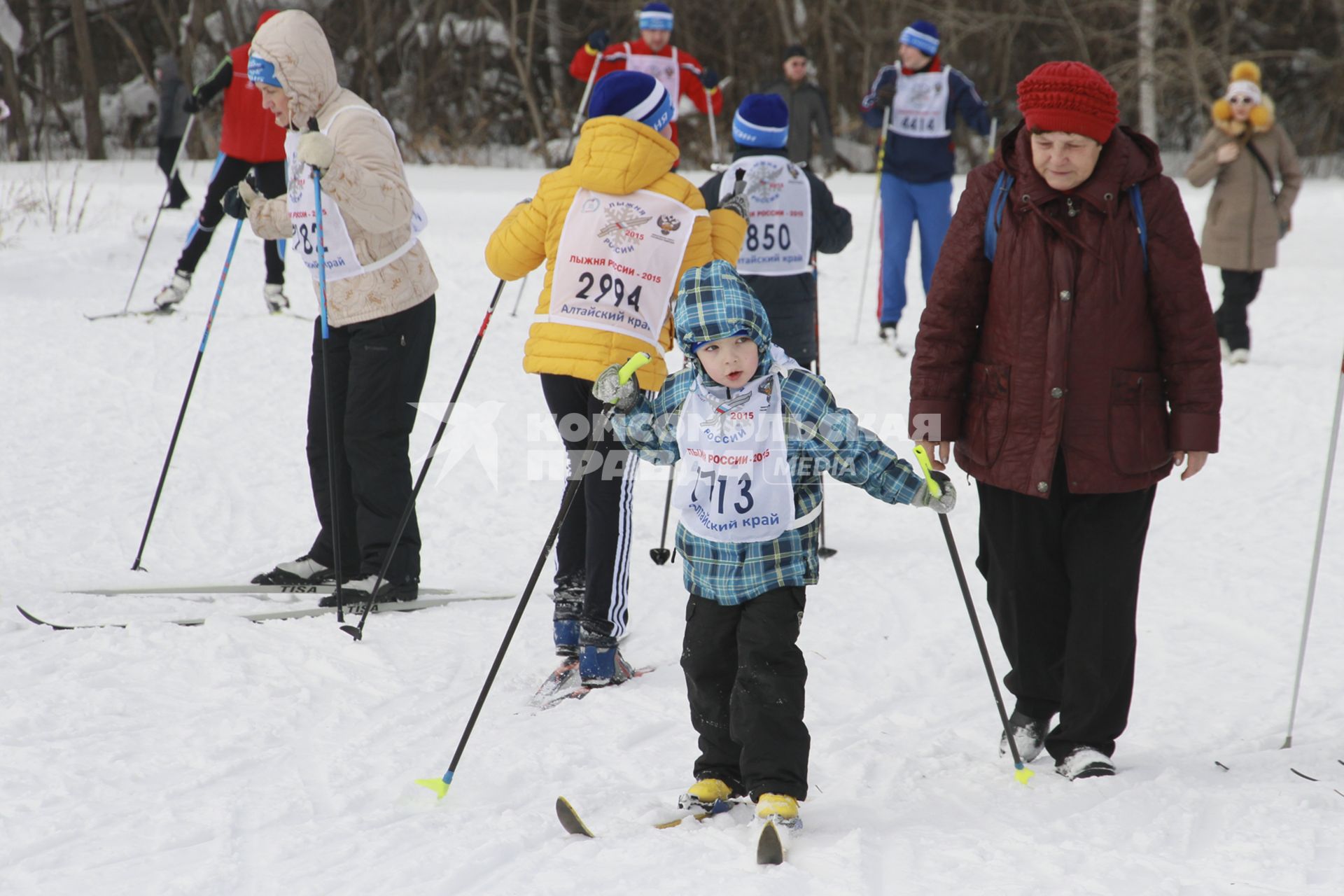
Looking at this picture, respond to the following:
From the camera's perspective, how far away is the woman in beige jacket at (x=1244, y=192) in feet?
26.6

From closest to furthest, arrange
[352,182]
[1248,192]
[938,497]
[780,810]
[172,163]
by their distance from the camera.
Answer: [780,810] → [938,497] → [352,182] → [1248,192] → [172,163]

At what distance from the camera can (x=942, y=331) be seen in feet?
10.3

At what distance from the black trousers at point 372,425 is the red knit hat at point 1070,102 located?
217 centimetres

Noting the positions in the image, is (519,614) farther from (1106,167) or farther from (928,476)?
(1106,167)

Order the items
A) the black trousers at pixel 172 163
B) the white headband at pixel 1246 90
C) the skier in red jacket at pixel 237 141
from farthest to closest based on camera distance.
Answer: the black trousers at pixel 172 163 < the white headband at pixel 1246 90 < the skier in red jacket at pixel 237 141

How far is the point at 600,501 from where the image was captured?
370 cm

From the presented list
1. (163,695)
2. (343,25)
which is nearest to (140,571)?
(163,695)

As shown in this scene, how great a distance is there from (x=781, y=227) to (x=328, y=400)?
76.1 inches

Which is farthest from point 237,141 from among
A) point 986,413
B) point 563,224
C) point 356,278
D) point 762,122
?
point 986,413

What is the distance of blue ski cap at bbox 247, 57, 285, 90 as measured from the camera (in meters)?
4.12

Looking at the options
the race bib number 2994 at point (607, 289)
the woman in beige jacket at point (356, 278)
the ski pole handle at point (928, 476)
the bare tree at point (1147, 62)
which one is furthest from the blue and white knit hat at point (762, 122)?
the bare tree at point (1147, 62)

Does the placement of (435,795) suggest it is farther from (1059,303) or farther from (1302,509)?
(1302,509)

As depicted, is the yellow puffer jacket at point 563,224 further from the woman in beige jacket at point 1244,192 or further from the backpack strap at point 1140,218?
the woman in beige jacket at point 1244,192

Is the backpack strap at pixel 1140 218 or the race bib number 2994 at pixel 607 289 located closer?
the backpack strap at pixel 1140 218
